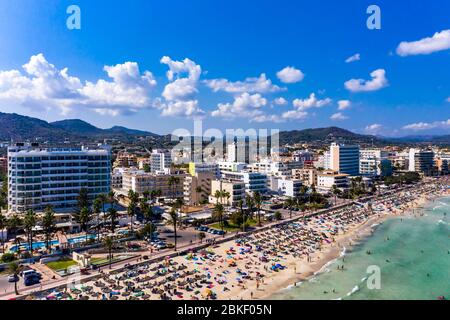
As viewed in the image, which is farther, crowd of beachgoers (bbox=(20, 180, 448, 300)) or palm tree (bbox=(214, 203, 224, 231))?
palm tree (bbox=(214, 203, 224, 231))

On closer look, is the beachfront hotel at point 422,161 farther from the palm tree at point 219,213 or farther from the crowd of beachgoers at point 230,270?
the palm tree at point 219,213

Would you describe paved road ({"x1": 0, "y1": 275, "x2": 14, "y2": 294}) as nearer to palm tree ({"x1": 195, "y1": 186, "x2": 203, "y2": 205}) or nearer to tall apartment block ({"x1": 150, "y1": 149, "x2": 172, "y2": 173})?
palm tree ({"x1": 195, "y1": 186, "x2": 203, "y2": 205})

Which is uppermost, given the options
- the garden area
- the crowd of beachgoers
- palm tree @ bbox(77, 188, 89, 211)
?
palm tree @ bbox(77, 188, 89, 211)

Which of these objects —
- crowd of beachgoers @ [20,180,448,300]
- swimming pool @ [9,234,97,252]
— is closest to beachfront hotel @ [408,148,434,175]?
crowd of beachgoers @ [20,180,448,300]

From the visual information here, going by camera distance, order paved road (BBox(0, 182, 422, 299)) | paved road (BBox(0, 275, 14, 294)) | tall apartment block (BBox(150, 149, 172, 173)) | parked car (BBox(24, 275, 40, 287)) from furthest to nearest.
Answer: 1. tall apartment block (BBox(150, 149, 172, 173))
2. parked car (BBox(24, 275, 40, 287))
3. paved road (BBox(0, 182, 422, 299))
4. paved road (BBox(0, 275, 14, 294))

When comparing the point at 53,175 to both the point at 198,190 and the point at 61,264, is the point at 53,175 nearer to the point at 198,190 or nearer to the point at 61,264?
the point at 61,264
